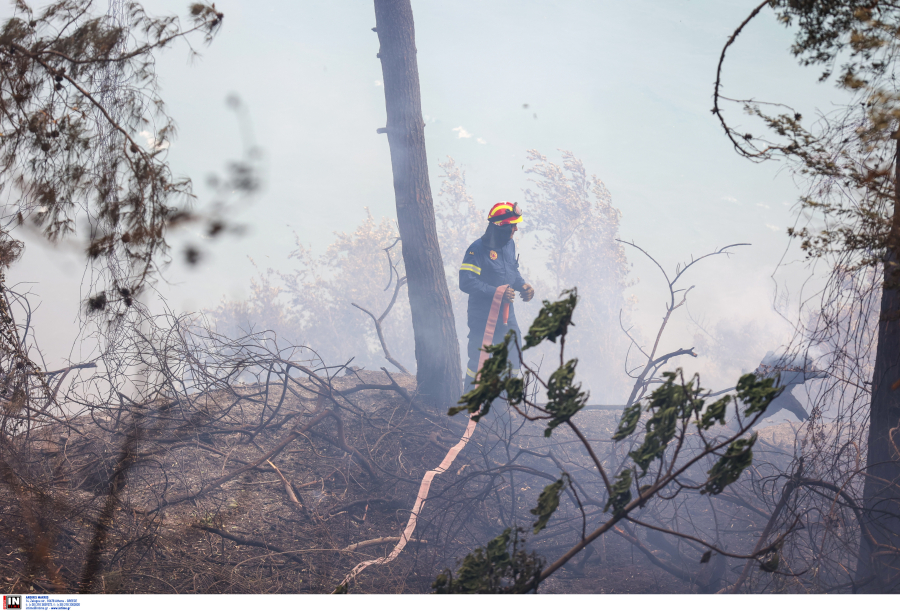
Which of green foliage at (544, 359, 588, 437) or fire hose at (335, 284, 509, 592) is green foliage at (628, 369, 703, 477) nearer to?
green foliage at (544, 359, 588, 437)

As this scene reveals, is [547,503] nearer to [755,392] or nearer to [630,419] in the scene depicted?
[630,419]

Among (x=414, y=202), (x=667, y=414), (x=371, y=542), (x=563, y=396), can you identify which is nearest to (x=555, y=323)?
(x=563, y=396)

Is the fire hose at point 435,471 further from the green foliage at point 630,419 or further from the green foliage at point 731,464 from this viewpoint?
the green foliage at point 731,464

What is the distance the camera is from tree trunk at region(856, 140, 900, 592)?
8.24 ft

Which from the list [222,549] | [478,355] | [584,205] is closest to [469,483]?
[478,355]

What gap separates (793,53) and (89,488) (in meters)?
4.62

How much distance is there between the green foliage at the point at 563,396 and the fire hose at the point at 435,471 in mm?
249

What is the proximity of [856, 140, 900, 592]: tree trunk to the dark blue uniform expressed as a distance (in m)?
3.38

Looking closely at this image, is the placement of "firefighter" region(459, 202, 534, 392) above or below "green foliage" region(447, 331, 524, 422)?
above

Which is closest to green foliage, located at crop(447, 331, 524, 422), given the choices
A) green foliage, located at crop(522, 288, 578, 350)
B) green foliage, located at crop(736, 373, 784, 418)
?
green foliage, located at crop(522, 288, 578, 350)

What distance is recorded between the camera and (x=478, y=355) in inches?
223

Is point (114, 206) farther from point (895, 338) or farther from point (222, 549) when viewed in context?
point (895, 338)

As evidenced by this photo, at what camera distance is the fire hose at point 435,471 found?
306 centimetres

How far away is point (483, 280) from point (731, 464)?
15.1 ft
